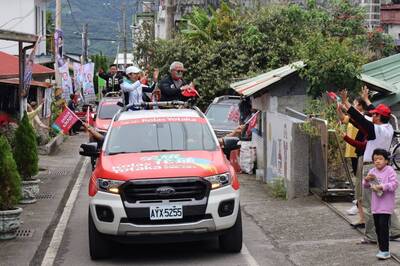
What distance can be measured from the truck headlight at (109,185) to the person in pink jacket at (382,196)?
305cm

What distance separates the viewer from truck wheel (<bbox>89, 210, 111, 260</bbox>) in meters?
9.48

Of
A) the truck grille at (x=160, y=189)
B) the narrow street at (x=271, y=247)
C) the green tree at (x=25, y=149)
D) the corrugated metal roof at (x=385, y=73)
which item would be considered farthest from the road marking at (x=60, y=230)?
the corrugated metal roof at (x=385, y=73)

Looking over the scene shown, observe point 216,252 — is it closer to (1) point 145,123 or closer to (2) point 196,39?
(1) point 145,123

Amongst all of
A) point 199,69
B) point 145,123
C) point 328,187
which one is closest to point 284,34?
point 199,69

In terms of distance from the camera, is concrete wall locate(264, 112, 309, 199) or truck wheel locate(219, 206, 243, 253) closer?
truck wheel locate(219, 206, 243, 253)

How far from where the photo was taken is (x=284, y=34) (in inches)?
1022

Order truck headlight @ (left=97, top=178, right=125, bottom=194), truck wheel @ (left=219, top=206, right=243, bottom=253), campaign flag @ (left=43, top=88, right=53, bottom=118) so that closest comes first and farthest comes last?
truck headlight @ (left=97, top=178, right=125, bottom=194), truck wheel @ (left=219, top=206, right=243, bottom=253), campaign flag @ (left=43, top=88, right=53, bottom=118)

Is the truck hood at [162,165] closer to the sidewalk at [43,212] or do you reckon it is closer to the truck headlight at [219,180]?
the truck headlight at [219,180]

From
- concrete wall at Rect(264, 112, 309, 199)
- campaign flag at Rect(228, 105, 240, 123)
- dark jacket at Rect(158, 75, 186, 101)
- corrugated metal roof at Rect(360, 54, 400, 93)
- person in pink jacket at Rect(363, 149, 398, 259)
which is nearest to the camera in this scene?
person in pink jacket at Rect(363, 149, 398, 259)

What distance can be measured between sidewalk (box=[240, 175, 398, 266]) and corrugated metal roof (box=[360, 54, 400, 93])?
14.4 feet

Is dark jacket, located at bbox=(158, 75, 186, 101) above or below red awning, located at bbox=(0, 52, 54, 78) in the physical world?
below

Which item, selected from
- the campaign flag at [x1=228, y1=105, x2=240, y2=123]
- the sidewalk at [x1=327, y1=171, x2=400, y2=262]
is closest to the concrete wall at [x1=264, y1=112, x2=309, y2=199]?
the sidewalk at [x1=327, y1=171, x2=400, y2=262]

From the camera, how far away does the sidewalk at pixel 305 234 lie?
30.7ft

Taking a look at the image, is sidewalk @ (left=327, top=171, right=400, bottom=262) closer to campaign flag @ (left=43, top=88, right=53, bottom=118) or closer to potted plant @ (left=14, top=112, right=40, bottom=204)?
potted plant @ (left=14, top=112, right=40, bottom=204)
